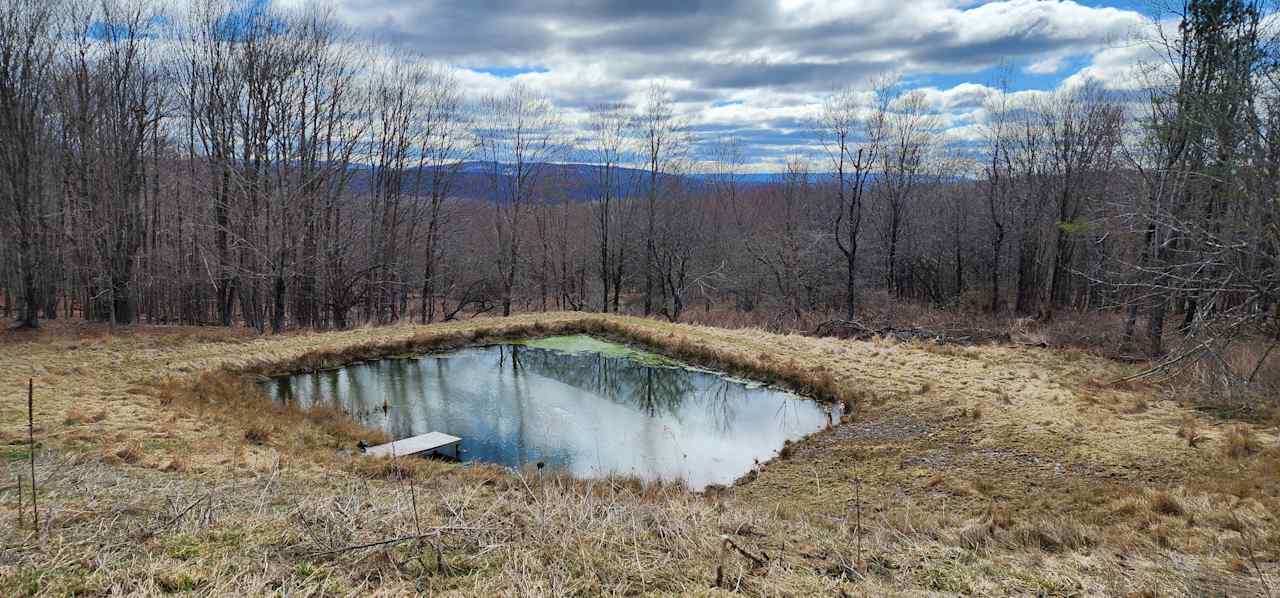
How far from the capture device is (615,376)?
13.9 metres

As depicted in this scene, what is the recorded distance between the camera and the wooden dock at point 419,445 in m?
8.04

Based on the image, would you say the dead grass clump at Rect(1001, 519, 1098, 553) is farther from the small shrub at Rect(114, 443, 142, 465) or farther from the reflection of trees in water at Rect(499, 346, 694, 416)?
the small shrub at Rect(114, 443, 142, 465)

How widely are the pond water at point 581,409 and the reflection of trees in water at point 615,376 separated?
2 centimetres

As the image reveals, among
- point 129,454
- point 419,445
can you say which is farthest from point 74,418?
point 419,445

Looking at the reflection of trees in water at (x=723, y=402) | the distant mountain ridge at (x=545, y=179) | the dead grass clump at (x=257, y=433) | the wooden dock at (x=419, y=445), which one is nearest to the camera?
the dead grass clump at (x=257, y=433)

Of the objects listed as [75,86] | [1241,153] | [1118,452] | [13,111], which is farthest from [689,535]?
Answer: [75,86]

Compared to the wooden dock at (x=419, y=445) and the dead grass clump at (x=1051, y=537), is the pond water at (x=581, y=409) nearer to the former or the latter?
the wooden dock at (x=419, y=445)

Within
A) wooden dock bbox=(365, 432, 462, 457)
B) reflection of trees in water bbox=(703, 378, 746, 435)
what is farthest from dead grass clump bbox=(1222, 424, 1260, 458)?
wooden dock bbox=(365, 432, 462, 457)

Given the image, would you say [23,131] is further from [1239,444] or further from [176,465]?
[1239,444]

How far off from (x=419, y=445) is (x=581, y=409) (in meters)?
3.44

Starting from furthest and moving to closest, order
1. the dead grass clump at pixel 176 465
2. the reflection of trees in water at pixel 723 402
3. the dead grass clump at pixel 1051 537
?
the reflection of trees in water at pixel 723 402 < the dead grass clump at pixel 176 465 < the dead grass clump at pixel 1051 537

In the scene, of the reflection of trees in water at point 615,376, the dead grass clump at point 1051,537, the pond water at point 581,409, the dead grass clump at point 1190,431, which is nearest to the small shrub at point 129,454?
the pond water at point 581,409

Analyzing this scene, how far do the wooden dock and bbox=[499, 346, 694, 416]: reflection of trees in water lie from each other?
365cm

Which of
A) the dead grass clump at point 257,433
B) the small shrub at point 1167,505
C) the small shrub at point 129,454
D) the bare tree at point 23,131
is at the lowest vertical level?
the dead grass clump at point 257,433
